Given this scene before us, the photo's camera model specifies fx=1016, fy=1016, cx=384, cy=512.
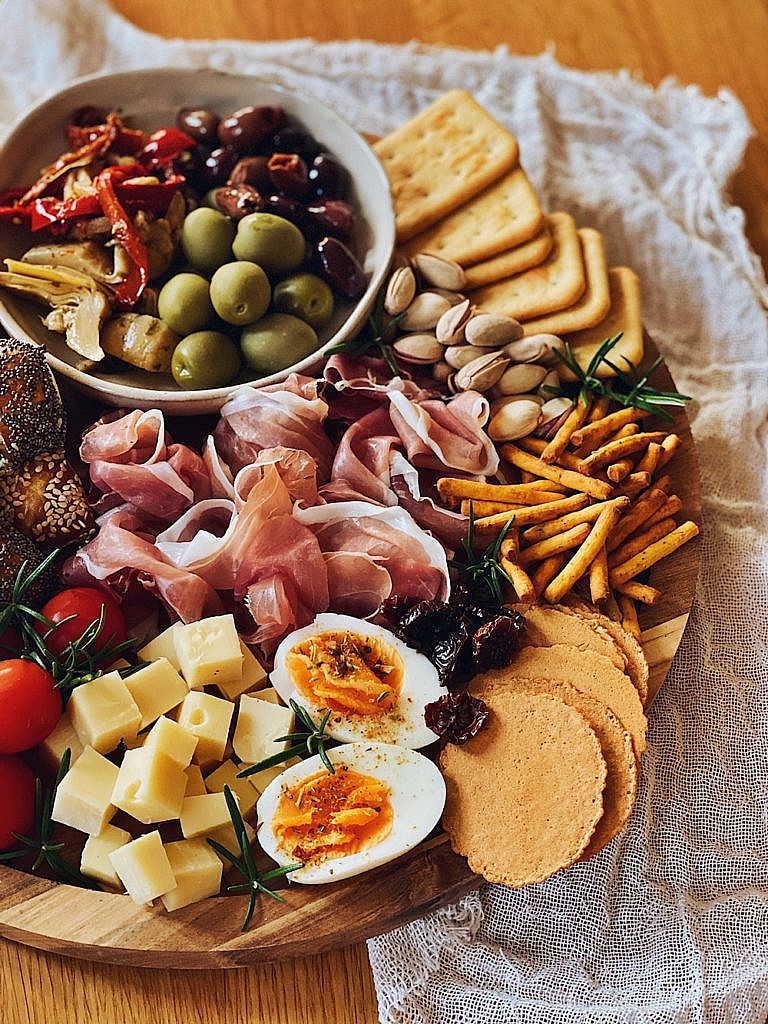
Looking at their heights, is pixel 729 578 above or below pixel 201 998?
below

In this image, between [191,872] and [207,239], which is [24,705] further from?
[207,239]

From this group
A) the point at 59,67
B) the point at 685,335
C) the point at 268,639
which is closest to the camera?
the point at 268,639

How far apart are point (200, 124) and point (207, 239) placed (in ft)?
1.30

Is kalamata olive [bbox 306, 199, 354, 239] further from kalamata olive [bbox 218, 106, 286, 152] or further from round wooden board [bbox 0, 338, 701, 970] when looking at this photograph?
round wooden board [bbox 0, 338, 701, 970]

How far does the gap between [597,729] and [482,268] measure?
1092 millimetres

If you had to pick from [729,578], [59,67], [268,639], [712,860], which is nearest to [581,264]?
[729,578]

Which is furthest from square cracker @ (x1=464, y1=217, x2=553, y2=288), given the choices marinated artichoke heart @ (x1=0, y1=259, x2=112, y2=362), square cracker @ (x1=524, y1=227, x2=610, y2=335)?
marinated artichoke heart @ (x1=0, y1=259, x2=112, y2=362)

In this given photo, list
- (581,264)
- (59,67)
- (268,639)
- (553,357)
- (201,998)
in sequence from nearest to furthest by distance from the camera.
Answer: (201,998) < (268,639) < (553,357) < (581,264) < (59,67)

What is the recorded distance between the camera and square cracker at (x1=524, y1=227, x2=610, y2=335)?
223cm

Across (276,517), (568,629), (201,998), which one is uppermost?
(276,517)

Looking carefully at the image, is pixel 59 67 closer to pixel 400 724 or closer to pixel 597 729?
pixel 400 724

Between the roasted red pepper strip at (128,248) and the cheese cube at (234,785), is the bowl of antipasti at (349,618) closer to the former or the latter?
the cheese cube at (234,785)

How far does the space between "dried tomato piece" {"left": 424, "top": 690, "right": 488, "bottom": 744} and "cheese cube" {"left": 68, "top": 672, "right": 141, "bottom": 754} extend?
0.51m

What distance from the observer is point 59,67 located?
9.23 ft
